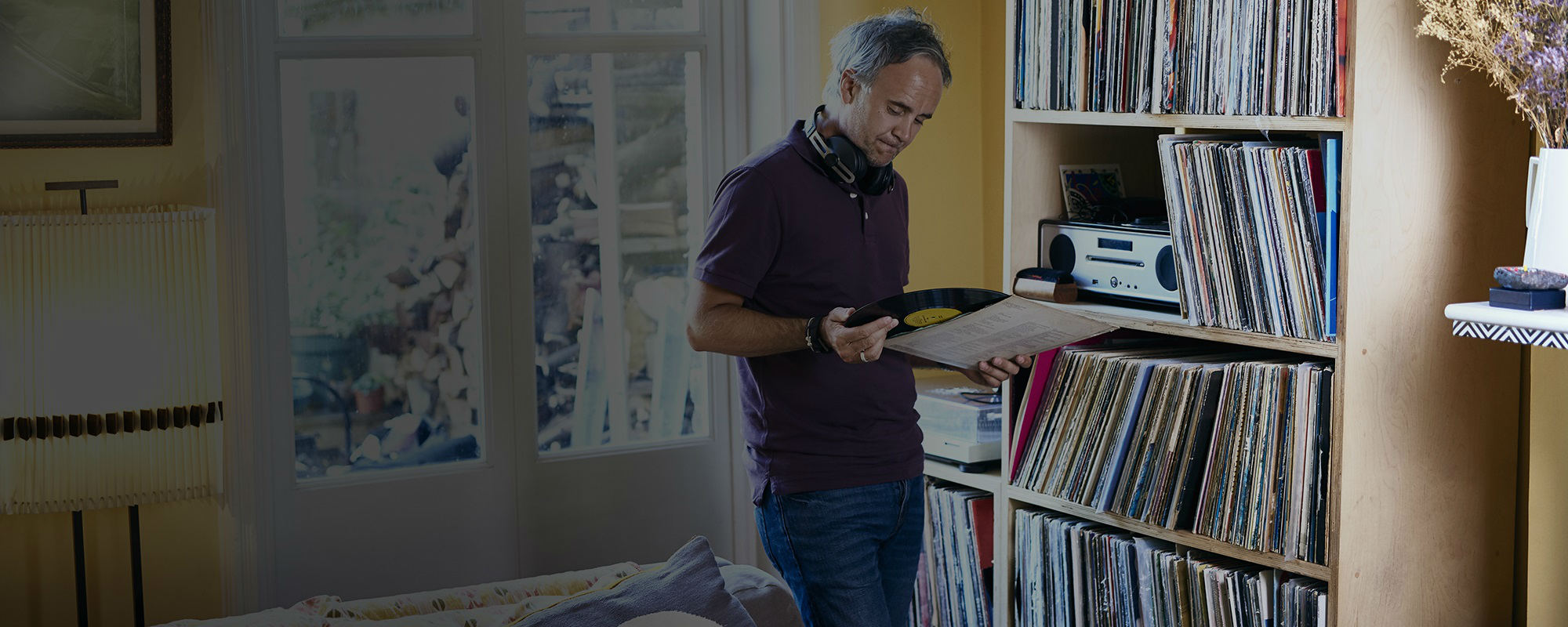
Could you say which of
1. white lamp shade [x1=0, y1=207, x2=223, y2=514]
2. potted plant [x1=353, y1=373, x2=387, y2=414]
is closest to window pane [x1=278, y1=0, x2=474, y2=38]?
white lamp shade [x1=0, y1=207, x2=223, y2=514]

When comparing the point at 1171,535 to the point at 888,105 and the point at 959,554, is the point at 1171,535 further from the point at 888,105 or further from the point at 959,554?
the point at 888,105

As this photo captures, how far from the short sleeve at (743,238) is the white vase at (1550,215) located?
1.01m

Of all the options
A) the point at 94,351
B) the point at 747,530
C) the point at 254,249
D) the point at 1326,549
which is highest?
the point at 254,249

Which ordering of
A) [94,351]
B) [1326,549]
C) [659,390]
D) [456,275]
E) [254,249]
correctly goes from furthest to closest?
[659,390], [456,275], [254,249], [94,351], [1326,549]

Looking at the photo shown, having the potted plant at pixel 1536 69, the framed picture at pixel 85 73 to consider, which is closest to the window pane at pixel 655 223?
the framed picture at pixel 85 73

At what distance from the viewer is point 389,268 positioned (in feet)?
8.86

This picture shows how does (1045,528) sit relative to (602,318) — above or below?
below

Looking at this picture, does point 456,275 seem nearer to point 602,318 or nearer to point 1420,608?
point 602,318

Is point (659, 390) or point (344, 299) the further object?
point (659, 390)

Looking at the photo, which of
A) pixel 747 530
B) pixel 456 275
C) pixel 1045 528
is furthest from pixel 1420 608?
pixel 456 275

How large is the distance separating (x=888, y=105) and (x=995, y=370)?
427mm

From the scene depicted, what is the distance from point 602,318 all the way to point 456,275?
338mm

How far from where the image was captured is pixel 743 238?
68.9 inches

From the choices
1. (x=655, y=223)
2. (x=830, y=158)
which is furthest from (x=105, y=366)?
(x=830, y=158)
